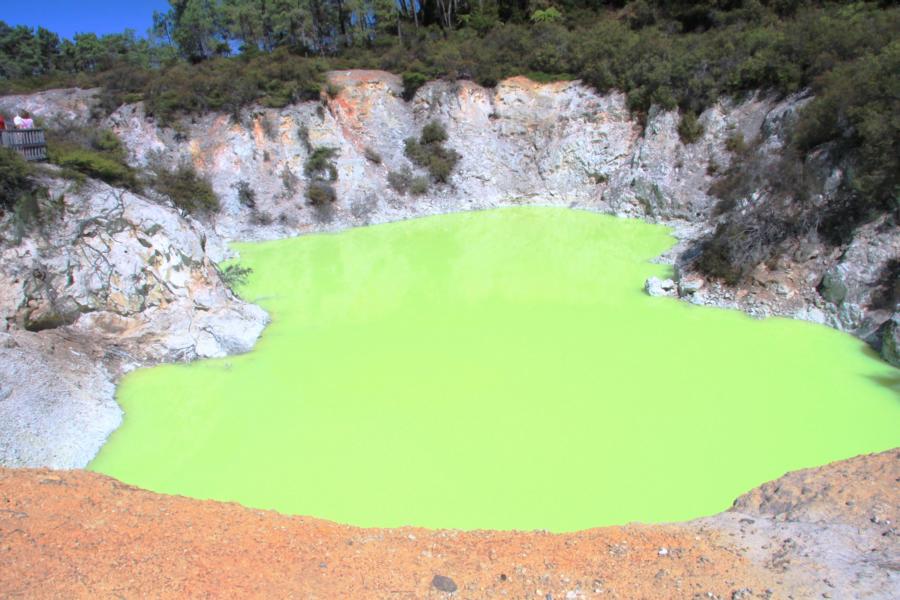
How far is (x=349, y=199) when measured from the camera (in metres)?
27.0

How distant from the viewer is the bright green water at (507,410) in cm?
798

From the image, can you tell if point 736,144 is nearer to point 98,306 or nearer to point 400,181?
point 400,181

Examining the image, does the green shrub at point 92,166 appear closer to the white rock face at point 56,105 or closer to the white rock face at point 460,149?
the white rock face at point 460,149

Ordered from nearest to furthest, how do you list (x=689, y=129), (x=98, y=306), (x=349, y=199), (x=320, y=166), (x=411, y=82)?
(x=98, y=306)
(x=689, y=129)
(x=349, y=199)
(x=320, y=166)
(x=411, y=82)

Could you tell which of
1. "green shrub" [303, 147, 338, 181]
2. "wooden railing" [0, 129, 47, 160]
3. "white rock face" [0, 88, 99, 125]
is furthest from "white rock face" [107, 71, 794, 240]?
"wooden railing" [0, 129, 47, 160]

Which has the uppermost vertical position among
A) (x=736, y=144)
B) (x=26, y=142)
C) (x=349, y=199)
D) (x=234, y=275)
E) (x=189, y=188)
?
(x=26, y=142)

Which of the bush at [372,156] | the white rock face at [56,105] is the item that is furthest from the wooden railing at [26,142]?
the bush at [372,156]

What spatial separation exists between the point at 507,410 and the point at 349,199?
1918 cm

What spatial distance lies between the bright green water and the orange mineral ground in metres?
1.36

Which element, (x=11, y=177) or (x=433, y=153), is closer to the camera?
(x=11, y=177)

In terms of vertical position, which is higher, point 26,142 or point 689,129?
point 26,142

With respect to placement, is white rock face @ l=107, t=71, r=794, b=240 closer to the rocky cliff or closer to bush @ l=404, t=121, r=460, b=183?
the rocky cliff

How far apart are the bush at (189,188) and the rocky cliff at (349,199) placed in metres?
0.53

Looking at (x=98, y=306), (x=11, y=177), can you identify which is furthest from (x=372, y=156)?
(x=11, y=177)
